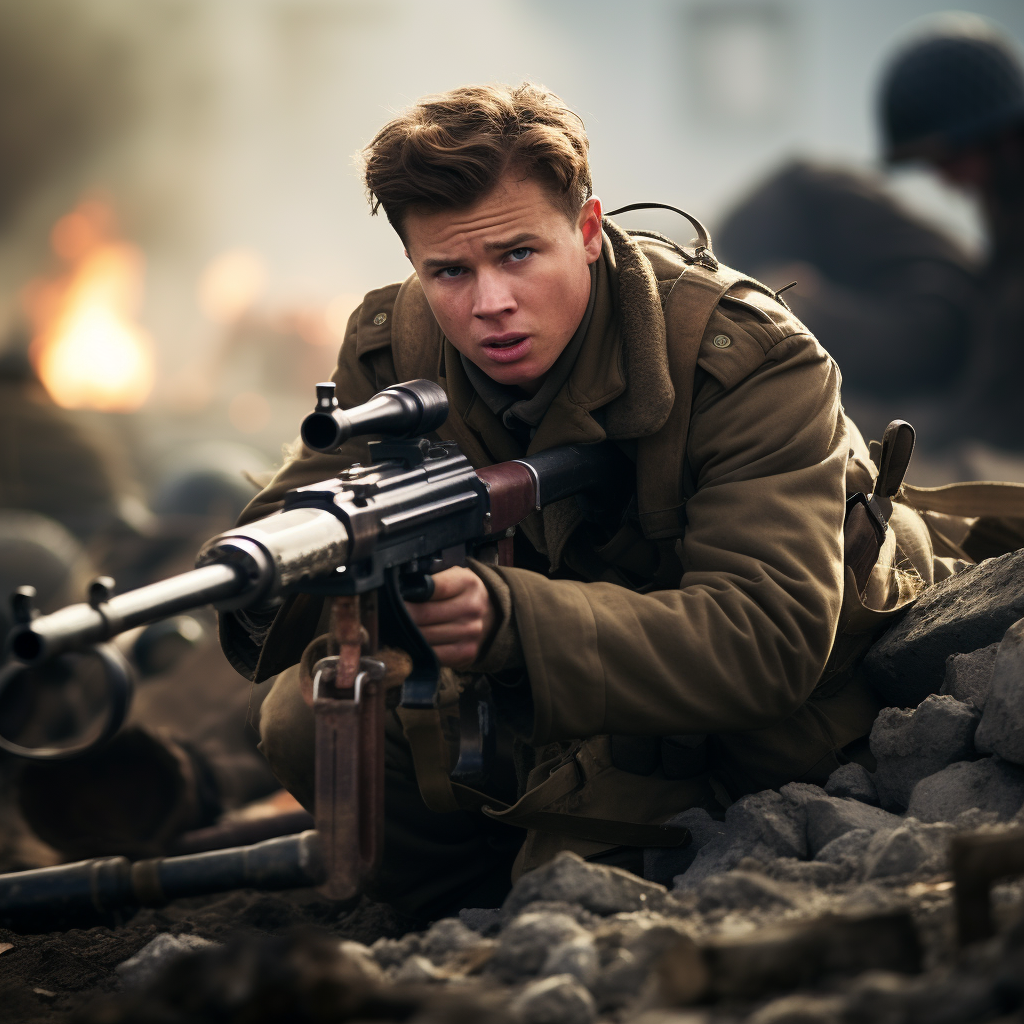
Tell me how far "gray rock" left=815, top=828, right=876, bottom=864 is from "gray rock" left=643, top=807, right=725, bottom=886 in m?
0.52

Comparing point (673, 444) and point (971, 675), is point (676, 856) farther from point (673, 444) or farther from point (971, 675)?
point (673, 444)

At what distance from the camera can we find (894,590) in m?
4.00

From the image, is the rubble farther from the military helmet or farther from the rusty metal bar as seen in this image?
the military helmet

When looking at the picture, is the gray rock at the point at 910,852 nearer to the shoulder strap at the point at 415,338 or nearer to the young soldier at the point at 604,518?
the young soldier at the point at 604,518

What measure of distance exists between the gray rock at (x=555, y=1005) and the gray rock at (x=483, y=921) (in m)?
0.87

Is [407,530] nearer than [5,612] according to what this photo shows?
Yes

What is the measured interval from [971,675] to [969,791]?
1.47 ft

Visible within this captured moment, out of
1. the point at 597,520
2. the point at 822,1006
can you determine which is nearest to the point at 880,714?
the point at 597,520

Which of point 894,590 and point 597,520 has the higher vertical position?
point 597,520

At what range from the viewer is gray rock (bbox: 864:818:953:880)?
8.76 ft

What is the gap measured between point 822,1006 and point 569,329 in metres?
2.18

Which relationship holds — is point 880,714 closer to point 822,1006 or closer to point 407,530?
point 407,530

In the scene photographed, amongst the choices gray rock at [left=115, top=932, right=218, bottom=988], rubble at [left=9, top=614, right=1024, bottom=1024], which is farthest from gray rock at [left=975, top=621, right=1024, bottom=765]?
gray rock at [left=115, top=932, right=218, bottom=988]

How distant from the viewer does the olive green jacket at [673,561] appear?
3.11 m
